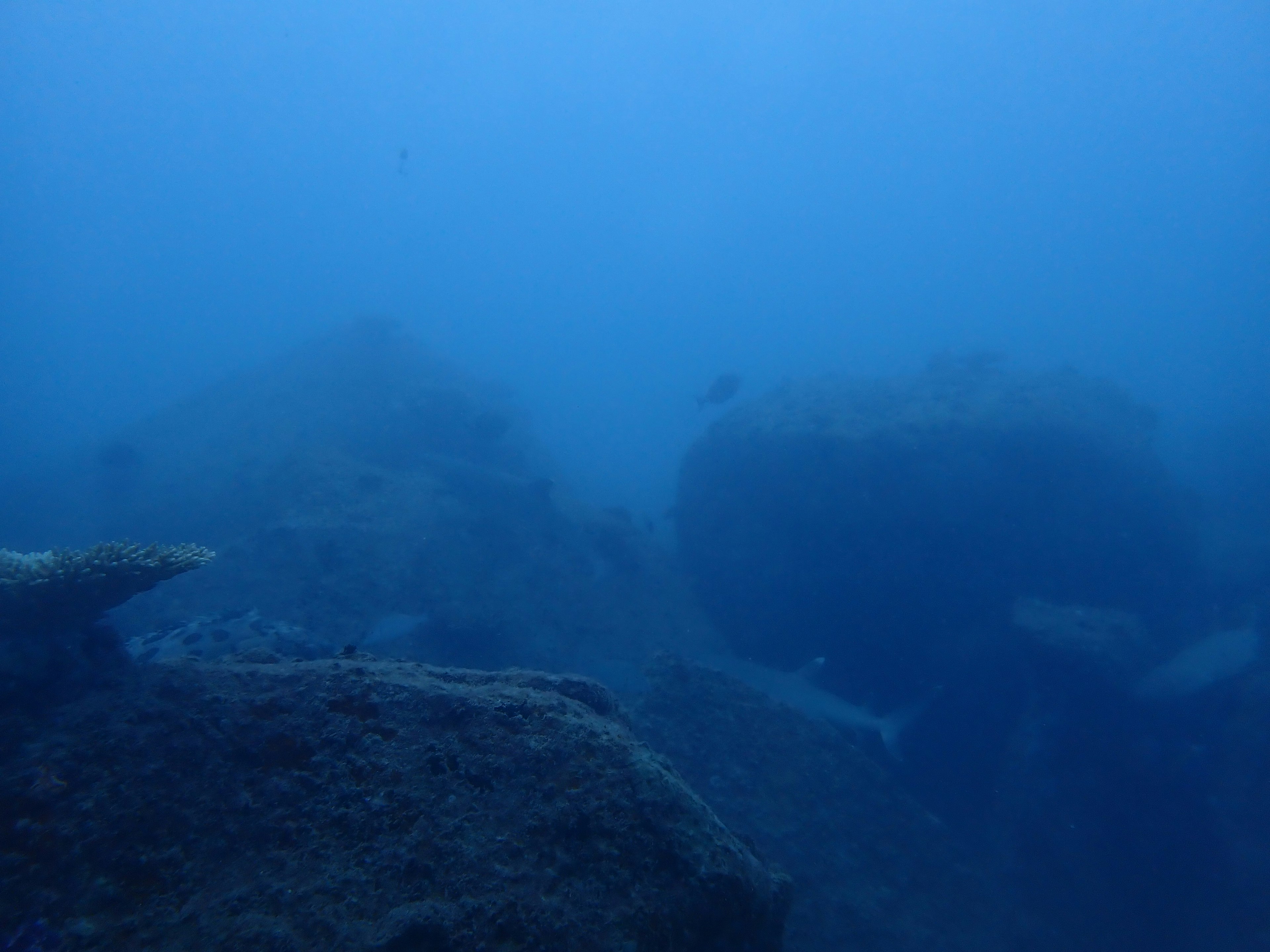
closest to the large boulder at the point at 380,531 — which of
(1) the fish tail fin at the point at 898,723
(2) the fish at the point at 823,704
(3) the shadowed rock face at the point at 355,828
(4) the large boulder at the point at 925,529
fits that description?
(2) the fish at the point at 823,704

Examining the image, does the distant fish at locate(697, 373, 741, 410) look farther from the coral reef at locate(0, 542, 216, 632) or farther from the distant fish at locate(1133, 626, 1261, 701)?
the coral reef at locate(0, 542, 216, 632)

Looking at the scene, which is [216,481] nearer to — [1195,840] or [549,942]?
[549,942]

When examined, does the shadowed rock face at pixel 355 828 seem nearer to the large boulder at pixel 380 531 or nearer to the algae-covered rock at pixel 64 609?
the algae-covered rock at pixel 64 609

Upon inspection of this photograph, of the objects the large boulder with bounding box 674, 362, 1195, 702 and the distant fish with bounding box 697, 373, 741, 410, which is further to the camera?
the distant fish with bounding box 697, 373, 741, 410

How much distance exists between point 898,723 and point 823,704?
144 centimetres

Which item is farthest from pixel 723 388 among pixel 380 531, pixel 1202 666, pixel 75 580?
pixel 75 580

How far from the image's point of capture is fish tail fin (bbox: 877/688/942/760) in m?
11.9

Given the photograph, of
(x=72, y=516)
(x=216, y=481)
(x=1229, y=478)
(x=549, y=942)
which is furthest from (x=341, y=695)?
(x=1229, y=478)

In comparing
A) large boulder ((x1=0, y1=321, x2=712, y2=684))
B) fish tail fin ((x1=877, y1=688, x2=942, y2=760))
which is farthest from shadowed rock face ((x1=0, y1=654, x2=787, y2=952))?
fish tail fin ((x1=877, y1=688, x2=942, y2=760))

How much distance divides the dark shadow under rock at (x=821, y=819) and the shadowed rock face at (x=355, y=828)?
19.7ft

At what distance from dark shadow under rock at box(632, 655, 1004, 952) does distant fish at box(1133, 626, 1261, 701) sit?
4.84m

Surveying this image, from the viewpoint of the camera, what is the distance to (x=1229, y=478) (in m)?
25.8

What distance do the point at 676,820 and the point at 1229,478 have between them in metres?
33.6

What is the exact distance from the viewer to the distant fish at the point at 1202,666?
36.0 ft
